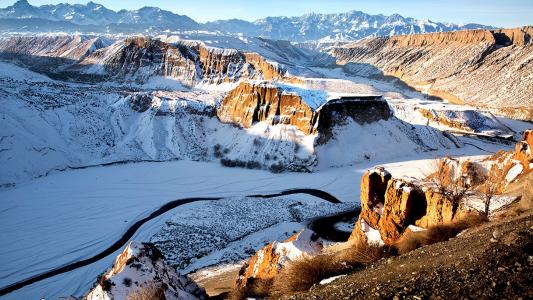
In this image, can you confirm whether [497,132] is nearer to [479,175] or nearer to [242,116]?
[242,116]

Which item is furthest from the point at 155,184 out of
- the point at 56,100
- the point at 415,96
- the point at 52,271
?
the point at 415,96

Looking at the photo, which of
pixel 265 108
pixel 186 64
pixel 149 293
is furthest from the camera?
pixel 186 64

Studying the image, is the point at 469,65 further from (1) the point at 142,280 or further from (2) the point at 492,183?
(1) the point at 142,280

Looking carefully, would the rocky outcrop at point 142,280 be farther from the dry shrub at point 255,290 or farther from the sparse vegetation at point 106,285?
the dry shrub at point 255,290

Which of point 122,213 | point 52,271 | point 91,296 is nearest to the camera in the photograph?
point 91,296

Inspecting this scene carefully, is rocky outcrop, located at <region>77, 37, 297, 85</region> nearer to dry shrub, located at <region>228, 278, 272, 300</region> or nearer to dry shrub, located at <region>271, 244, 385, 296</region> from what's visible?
dry shrub, located at <region>228, 278, 272, 300</region>

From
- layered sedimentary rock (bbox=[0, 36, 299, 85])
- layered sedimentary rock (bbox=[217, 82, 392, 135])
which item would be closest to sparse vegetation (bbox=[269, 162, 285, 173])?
layered sedimentary rock (bbox=[217, 82, 392, 135])

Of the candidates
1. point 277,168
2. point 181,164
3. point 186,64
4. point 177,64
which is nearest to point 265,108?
point 277,168

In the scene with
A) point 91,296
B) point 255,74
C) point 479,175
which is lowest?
point 91,296
